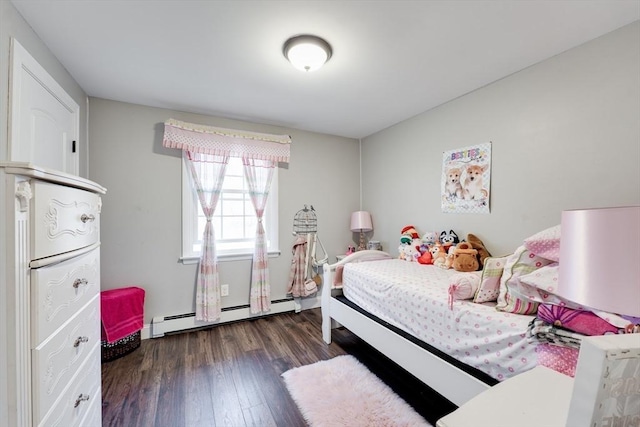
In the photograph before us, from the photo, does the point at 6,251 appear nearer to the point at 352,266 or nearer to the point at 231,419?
the point at 231,419

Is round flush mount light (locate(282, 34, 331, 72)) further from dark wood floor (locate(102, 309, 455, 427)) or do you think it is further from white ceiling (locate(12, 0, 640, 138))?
dark wood floor (locate(102, 309, 455, 427))

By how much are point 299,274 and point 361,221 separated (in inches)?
43.2

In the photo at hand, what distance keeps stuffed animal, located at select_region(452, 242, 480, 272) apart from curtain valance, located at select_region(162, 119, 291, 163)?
2.13 m

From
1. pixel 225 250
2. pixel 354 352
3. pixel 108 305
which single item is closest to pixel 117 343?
pixel 108 305

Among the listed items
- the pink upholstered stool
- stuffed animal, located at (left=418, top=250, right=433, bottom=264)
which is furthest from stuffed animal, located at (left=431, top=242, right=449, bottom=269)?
the pink upholstered stool

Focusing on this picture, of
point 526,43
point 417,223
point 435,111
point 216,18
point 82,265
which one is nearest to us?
point 82,265

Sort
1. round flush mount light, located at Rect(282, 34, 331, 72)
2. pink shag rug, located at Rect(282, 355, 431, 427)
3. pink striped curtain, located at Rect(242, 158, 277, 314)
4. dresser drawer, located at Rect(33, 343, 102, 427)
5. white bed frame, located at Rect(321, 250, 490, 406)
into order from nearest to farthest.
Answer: dresser drawer, located at Rect(33, 343, 102, 427), white bed frame, located at Rect(321, 250, 490, 406), pink shag rug, located at Rect(282, 355, 431, 427), round flush mount light, located at Rect(282, 34, 331, 72), pink striped curtain, located at Rect(242, 158, 277, 314)

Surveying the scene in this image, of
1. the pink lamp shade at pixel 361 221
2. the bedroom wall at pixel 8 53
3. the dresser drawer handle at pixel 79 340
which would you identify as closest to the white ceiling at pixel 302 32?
the bedroom wall at pixel 8 53

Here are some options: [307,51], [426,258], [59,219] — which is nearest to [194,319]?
[59,219]

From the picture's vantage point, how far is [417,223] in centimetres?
296

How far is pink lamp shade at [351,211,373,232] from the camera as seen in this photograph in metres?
3.54

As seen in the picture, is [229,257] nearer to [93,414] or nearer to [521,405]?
[93,414]

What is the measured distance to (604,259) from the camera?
77 centimetres

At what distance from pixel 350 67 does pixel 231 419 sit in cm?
254
